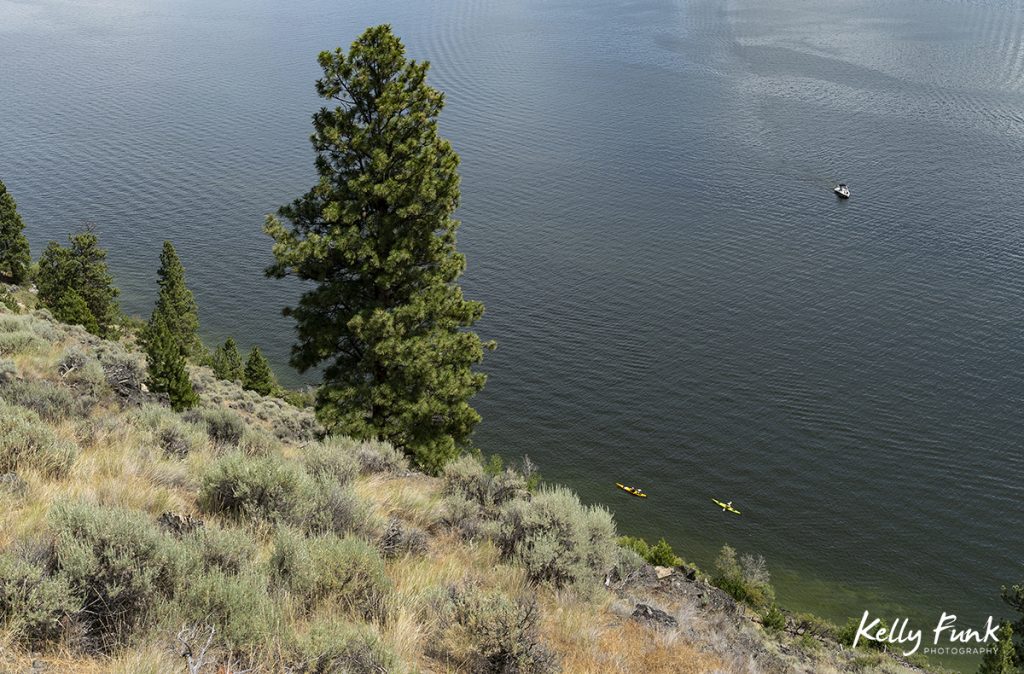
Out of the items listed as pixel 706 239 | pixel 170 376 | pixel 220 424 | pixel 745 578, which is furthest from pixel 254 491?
pixel 706 239

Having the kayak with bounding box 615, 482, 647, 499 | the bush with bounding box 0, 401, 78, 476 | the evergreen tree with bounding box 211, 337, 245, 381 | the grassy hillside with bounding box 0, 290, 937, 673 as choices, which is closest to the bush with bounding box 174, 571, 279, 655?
the grassy hillside with bounding box 0, 290, 937, 673

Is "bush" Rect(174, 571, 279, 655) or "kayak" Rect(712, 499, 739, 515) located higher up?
"kayak" Rect(712, 499, 739, 515)

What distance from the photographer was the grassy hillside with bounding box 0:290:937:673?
5.36 meters

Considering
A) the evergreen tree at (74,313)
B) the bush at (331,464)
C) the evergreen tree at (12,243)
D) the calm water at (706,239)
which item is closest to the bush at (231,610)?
the bush at (331,464)

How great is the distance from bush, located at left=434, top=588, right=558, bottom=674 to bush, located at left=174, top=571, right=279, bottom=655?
152 cm

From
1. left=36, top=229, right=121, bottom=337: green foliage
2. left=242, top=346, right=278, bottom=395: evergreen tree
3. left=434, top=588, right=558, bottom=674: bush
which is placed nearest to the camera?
left=434, top=588, right=558, bottom=674: bush

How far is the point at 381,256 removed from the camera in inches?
703

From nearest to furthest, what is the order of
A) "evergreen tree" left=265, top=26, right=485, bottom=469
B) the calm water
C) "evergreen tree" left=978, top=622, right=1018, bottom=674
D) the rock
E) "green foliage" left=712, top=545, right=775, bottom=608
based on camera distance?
the rock < "evergreen tree" left=265, top=26, right=485, bottom=469 < "evergreen tree" left=978, top=622, right=1018, bottom=674 < "green foliage" left=712, top=545, right=775, bottom=608 < the calm water

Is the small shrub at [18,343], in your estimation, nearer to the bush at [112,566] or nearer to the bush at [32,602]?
the bush at [112,566]

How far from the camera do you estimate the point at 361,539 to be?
7.76 m

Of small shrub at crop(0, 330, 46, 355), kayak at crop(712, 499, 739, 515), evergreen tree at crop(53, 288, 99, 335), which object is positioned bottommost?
evergreen tree at crop(53, 288, 99, 335)

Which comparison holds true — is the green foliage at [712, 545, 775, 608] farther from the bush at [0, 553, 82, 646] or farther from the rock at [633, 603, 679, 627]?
the bush at [0, 553, 82, 646]

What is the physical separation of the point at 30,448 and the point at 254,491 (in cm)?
246

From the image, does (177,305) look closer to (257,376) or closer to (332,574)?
(257,376)
